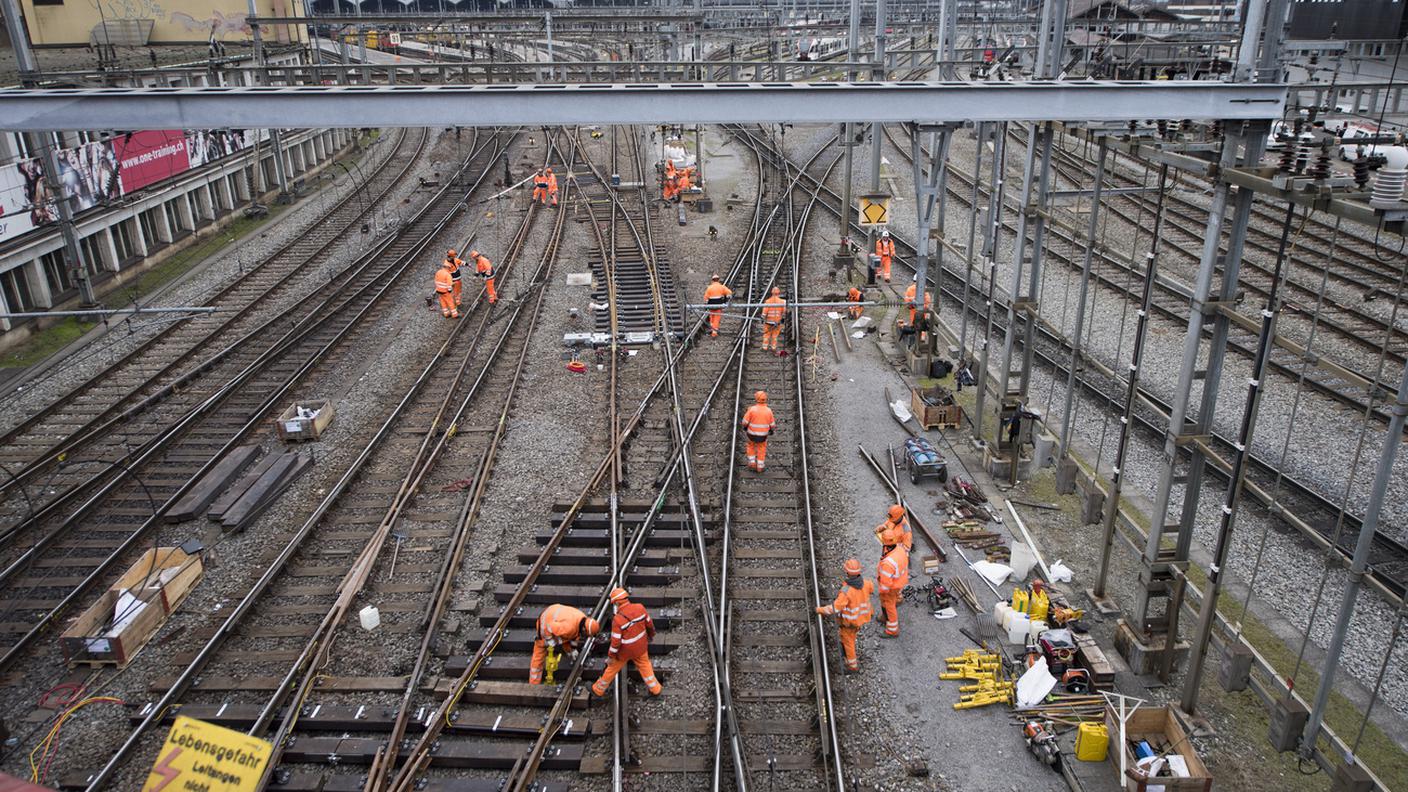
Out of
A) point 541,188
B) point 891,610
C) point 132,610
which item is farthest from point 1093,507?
point 541,188

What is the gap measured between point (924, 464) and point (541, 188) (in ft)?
56.1

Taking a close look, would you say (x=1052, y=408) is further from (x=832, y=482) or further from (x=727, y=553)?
(x=727, y=553)

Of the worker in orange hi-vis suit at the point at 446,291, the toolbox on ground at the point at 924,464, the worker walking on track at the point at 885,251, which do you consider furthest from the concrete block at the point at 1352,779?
the worker in orange hi-vis suit at the point at 446,291

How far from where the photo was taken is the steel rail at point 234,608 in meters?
7.57

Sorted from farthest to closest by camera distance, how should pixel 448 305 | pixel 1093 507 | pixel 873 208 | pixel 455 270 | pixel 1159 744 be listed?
pixel 455 270, pixel 448 305, pixel 873 208, pixel 1093 507, pixel 1159 744

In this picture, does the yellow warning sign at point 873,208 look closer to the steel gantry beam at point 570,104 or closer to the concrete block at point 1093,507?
the concrete block at point 1093,507

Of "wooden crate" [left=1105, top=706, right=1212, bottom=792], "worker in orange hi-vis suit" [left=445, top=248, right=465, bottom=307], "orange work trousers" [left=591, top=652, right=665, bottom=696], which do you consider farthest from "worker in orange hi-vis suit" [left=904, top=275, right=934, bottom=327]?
"orange work trousers" [left=591, top=652, right=665, bottom=696]

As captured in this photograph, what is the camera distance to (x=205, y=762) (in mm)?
5809

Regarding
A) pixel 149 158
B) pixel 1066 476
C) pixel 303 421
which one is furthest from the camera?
pixel 149 158

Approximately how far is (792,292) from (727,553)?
8965 millimetres

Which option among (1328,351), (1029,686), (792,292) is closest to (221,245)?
(792,292)

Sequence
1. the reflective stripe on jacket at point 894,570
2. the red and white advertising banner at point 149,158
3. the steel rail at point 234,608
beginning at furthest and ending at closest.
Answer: the red and white advertising banner at point 149,158 → the reflective stripe on jacket at point 894,570 → the steel rail at point 234,608

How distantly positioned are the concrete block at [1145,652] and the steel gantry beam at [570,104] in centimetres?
457

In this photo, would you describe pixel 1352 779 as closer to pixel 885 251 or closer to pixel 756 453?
pixel 756 453
